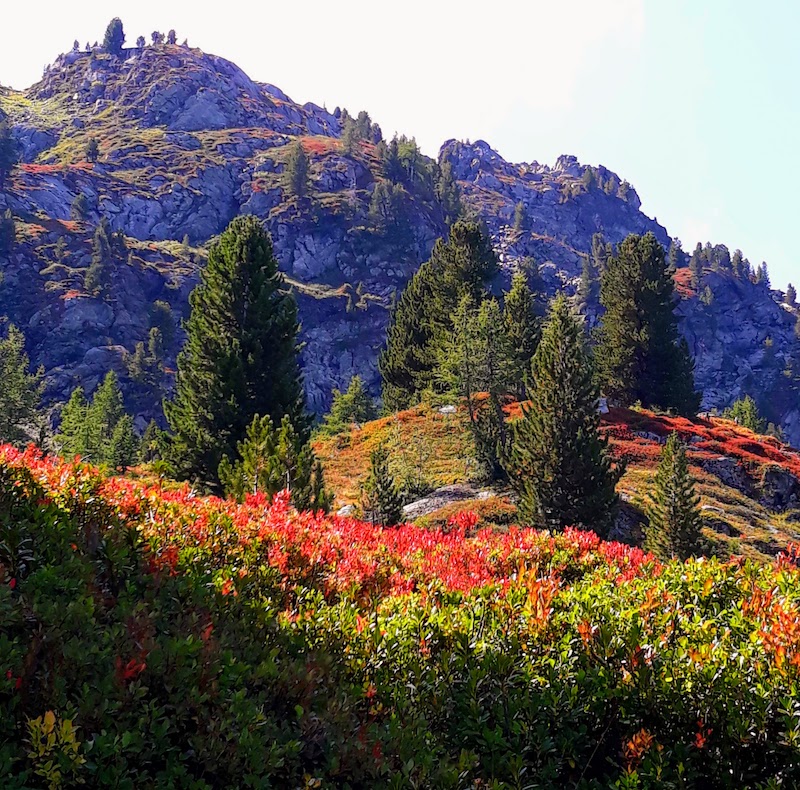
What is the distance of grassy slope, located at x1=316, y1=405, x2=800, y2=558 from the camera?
26094 mm

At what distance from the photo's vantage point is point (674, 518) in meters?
20.0

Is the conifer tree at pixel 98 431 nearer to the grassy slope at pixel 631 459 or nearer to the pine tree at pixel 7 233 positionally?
the grassy slope at pixel 631 459

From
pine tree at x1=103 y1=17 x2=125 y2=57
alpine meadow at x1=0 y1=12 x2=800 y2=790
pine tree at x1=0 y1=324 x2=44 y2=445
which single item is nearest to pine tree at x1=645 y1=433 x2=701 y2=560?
alpine meadow at x1=0 y1=12 x2=800 y2=790

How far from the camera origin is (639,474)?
31578 mm

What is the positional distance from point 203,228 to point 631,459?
438ft

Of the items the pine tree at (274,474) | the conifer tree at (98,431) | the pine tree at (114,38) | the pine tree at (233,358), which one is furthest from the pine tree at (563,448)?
the pine tree at (114,38)

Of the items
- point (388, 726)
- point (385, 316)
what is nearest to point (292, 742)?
point (388, 726)

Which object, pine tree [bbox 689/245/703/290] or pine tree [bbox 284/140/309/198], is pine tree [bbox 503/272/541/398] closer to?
pine tree [bbox 284/140/309/198]

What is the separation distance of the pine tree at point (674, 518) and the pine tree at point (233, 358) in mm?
13947

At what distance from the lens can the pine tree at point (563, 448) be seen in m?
20.8

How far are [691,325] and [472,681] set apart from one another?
181 metres

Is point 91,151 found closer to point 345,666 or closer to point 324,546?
point 324,546

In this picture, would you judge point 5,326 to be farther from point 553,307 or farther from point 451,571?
point 451,571

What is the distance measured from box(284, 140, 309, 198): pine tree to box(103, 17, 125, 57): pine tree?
9917cm
